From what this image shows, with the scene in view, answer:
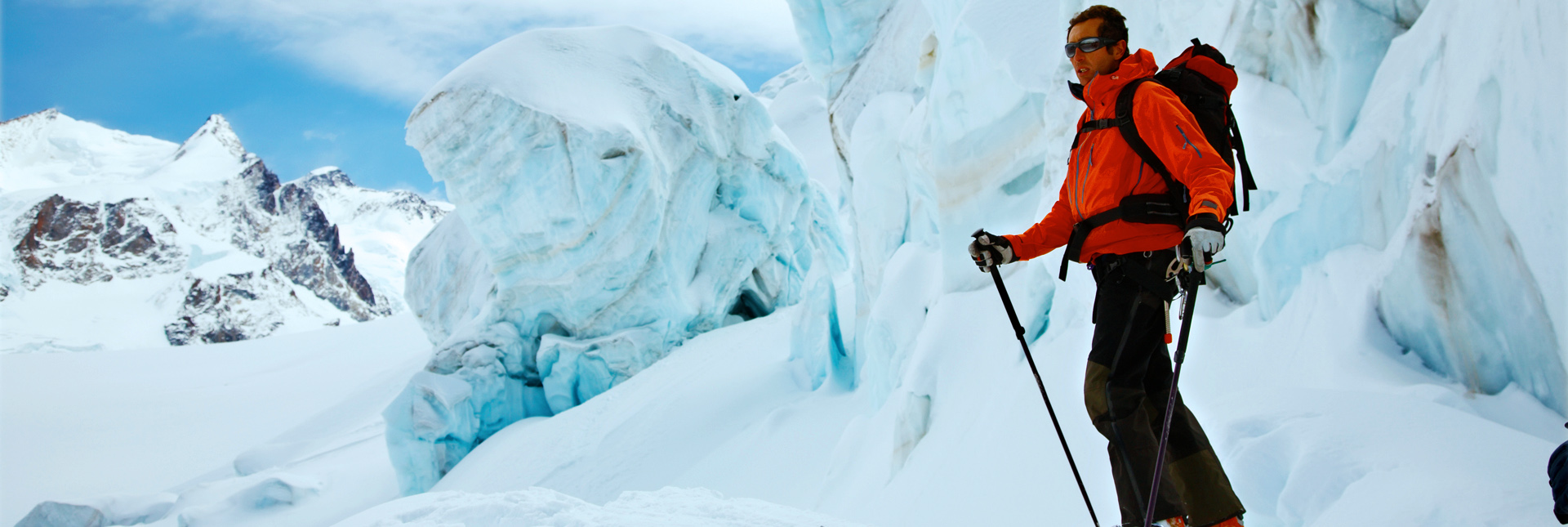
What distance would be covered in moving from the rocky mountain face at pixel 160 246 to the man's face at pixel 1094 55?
6666 centimetres

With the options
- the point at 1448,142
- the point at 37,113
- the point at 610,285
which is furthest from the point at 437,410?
the point at 37,113

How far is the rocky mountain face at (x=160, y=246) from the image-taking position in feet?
189

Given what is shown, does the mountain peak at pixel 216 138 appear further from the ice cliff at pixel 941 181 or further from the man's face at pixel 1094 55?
the man's face at pixel 1094 55

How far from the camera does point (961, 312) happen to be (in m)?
6.45

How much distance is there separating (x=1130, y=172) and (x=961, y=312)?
4.59m

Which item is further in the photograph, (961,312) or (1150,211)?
(961,312)

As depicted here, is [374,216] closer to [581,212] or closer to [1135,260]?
[581,212]

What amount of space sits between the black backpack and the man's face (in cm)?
14

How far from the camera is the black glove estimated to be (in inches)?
83.2

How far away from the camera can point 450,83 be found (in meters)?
13.4

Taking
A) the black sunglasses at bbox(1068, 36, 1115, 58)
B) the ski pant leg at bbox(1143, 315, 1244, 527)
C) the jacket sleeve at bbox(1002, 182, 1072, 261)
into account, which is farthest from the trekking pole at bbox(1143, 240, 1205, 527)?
the black sunglasses at bbox(1068, 36, 1115, 58)

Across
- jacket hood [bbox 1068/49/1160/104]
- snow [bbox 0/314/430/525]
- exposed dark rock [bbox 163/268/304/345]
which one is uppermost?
exposed dark rock [bbox 163/268/304/345]

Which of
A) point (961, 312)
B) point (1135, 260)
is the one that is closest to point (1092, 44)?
point (1135, 260)

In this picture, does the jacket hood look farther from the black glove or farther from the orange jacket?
the black glove
